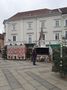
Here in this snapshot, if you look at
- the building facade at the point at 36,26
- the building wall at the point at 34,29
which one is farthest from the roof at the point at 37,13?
the building wall at the point at 34,29

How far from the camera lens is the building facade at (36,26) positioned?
60.7 metres

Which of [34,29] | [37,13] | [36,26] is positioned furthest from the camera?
[37,13]

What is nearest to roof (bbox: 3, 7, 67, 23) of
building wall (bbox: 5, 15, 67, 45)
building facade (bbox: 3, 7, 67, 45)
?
building facade (bbox: 3, 7, 67, 45)

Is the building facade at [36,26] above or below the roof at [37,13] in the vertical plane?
below

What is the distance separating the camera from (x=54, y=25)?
61594mm

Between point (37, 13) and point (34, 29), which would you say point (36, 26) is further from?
point (37, 13)

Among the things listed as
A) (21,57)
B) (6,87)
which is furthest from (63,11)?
(6,87)

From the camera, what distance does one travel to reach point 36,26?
211ft

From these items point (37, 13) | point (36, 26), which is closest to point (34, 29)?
point (36, 26)

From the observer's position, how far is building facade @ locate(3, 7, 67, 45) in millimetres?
60688

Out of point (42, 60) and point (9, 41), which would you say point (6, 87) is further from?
point (9, 41)

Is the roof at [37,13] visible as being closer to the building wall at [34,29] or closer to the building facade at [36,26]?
the building facade at [36,26]

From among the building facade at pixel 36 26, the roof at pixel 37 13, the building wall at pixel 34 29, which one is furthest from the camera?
the roof at pixel 37 13

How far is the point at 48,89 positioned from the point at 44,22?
51561 mm
